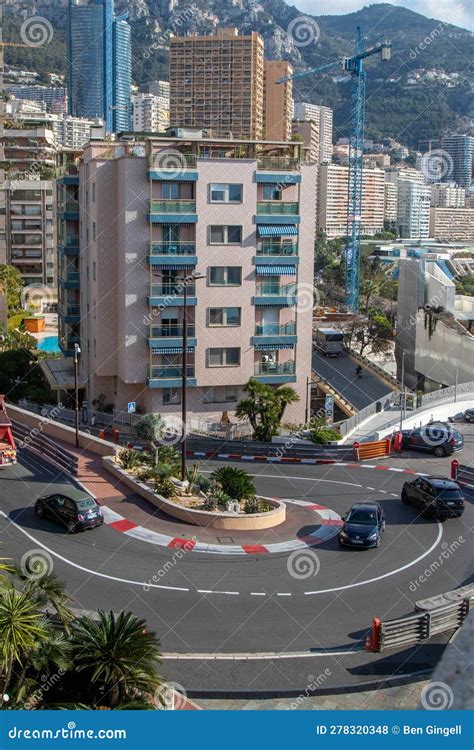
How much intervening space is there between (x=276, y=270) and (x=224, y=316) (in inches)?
133

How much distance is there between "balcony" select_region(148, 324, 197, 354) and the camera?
4019cm

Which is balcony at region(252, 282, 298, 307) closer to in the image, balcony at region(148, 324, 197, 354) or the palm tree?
balcony at region(148, 324, 197, 354)

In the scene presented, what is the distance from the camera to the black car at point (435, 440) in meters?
36.2

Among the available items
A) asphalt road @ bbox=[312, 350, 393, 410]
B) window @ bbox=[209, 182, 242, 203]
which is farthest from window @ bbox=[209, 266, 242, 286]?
asphalt road @ bbox=[312, 350, 393, 410]

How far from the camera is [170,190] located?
130ft

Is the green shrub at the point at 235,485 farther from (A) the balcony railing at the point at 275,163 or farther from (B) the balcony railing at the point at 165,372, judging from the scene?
(A) the balcony railing at the point at 275,163

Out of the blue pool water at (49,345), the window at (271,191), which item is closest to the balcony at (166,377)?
the window at (271,191)

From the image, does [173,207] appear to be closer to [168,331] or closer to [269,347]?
[168,331]

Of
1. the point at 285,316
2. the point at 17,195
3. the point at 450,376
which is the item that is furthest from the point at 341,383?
the point at 17,195

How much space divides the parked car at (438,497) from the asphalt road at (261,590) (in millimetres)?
454

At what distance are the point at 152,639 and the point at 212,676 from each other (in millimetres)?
2490

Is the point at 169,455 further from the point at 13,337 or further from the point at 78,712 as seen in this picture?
the point at 13,337

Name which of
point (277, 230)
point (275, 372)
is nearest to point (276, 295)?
point (277, 230)

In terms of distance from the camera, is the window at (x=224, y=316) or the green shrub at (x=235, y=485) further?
the window at (x=224, y=316)
